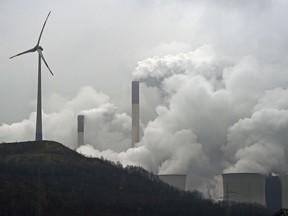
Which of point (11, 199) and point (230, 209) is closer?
point (11, 199)

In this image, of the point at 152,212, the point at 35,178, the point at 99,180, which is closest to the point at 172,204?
the point at 152,212

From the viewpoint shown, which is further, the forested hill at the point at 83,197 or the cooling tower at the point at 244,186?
the cooling tower at the point at 244,186

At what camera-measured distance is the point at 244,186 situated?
7594 inches

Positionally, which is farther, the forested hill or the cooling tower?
the cooling tower

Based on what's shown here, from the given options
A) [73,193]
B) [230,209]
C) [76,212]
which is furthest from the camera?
[230,209]

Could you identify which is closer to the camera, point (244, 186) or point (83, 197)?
point (83, 197)

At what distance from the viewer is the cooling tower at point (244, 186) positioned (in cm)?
19150

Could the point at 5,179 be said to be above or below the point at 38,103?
below

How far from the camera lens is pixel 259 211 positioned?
18500cm

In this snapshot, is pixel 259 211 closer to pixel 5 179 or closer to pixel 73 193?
pixel 73 193

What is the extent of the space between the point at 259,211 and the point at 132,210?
41.7 metres

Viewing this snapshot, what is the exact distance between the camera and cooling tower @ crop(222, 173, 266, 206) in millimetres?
191500

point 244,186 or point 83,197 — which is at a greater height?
point 244,186

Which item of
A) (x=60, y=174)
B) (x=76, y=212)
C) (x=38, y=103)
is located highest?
(x=38, y=103)
